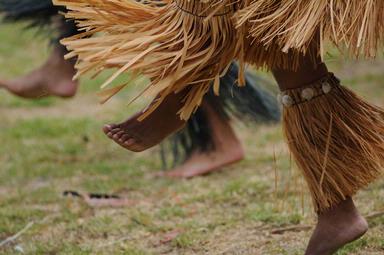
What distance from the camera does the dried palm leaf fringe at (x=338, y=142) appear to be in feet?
→ 7.30

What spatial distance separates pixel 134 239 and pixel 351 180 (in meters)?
0.91

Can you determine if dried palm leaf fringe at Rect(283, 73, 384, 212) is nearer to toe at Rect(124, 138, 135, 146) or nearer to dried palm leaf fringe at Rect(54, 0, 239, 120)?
dried palm leaf fringe at Rect(54, 0, 239, 120)

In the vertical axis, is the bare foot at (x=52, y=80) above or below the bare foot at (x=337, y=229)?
above

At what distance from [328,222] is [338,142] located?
215 mm

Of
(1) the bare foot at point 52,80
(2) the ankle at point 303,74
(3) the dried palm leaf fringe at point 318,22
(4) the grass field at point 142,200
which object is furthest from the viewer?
(1) the bare foot at point 52,80

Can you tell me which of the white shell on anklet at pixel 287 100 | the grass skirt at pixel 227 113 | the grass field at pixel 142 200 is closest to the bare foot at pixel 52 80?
the grass field at pixel 142 200

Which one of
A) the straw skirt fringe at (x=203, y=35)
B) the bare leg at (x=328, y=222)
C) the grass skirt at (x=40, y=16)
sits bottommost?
the bare leg at (x=328, y=222)

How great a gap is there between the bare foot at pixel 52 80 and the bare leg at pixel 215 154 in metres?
→ 0.59

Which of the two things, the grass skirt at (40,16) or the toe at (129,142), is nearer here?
the toe at (129,142)

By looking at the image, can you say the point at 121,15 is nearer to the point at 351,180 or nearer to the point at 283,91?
the point at 283,91

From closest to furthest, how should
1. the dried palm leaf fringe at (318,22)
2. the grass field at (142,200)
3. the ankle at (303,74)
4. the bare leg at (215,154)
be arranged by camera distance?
the dried palm leaf fringe at (318,22)
the ankle at (303,74)
the grass field at (142,200)
the bare leg at (215,154)

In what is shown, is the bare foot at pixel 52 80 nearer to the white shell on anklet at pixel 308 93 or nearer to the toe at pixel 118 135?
the toe at pixel 118 135

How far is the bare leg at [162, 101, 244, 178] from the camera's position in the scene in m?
3.86

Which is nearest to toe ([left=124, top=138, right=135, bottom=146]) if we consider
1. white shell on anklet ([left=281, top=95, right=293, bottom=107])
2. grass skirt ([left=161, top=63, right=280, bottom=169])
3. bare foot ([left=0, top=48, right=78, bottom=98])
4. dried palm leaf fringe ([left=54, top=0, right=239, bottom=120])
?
dried palm leaf fringe ([left=54, top=0, right=239, bottom=120])
